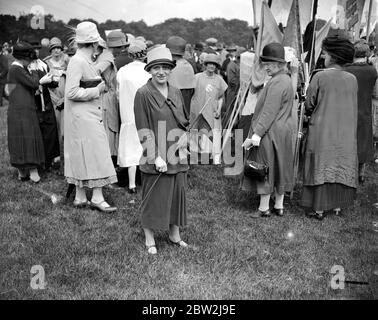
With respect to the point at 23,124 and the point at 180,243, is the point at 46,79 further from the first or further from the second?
the point at 180,243

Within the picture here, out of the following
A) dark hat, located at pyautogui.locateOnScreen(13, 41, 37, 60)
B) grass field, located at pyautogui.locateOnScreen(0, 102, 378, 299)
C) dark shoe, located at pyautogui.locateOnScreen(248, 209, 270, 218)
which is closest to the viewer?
grass field, located at pyautogui.locateOnScreen(0, 102, 378, 299)

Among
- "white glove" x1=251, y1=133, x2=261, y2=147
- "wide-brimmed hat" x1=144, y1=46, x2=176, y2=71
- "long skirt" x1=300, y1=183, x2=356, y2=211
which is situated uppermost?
"wide-brimmed hat" x1=144, y1=46, x2=176, y2=71

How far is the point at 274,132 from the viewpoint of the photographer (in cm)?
570

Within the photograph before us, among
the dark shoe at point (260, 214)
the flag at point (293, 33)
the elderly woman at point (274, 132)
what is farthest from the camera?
the flag at point (293, 33)

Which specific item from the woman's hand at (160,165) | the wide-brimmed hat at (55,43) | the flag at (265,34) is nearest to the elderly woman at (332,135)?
the flag at (265,34)

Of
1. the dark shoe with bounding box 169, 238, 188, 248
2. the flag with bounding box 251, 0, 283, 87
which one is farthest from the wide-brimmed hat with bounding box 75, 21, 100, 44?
the dark shoe with bounding box 169, 238, 188, 248

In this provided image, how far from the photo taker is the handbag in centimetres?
564

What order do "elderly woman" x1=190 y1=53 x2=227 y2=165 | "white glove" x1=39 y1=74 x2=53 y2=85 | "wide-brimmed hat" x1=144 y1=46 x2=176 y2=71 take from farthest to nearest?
1. "elderly woman" x1=190 y1=53 x2=227 y2=165
2. "white glove" x1=39 y1=74 x2=53 y2=85
3. "wide-brimmed hat" x1=144 y1=46 x2=176 y2=71

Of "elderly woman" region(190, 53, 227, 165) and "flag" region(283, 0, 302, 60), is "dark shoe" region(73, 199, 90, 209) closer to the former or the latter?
"elderly woman" region(190, 53, 227, 165)

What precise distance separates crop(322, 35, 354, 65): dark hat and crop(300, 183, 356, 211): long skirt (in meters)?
1.59

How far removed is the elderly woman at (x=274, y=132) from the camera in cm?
555

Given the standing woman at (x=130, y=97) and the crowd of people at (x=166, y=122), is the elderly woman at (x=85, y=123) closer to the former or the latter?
the crowd of people at (x=166, y=122)

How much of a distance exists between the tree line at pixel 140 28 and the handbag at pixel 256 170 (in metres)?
2.82
